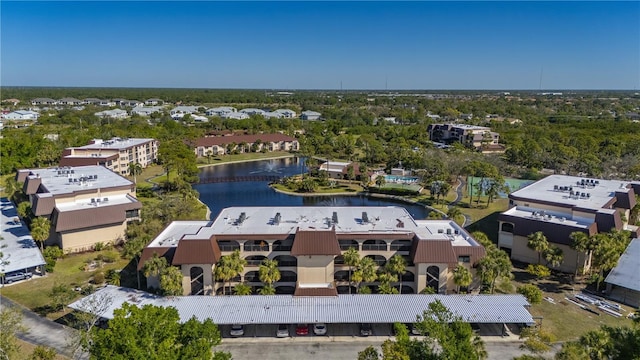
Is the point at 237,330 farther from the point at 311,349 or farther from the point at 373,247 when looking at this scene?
the point at 373,247

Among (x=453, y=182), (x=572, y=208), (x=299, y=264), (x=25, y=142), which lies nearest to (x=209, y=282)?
(x=299, y=264)

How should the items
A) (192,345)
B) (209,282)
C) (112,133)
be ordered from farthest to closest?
(112,133) < (209,282) < (192,345)

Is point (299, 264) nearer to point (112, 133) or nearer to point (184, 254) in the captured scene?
point (184, 254)

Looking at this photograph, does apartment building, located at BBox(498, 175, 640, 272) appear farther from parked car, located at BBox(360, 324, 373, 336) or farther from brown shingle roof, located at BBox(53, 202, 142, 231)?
brown shingle roof, located at BBox(53, 202, 142, 231)

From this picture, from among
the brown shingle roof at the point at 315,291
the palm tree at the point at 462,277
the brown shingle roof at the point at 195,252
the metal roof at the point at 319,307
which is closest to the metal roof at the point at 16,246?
the metal roof at the point at 319,307

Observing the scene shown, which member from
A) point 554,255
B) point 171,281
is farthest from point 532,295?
point 171,281
